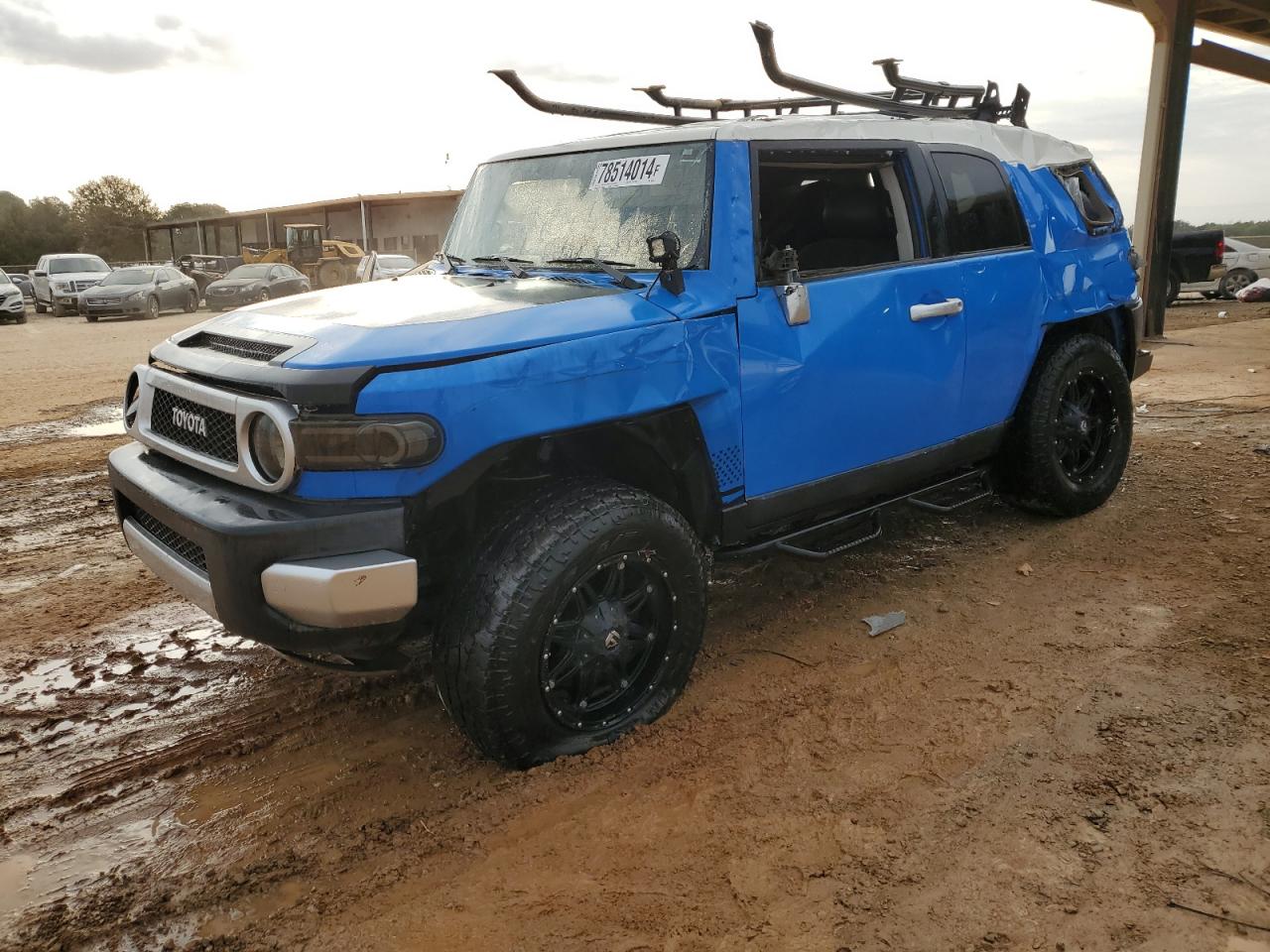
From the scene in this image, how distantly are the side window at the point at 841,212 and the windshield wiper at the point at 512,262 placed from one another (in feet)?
3.24

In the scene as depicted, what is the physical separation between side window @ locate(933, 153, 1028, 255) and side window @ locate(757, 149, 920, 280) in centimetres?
26

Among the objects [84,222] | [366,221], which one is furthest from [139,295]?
Answer: [84,222]

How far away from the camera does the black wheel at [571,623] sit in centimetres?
270

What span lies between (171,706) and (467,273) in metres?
1.98

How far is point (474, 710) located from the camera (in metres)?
2.71

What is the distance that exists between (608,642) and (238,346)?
150 centimetres

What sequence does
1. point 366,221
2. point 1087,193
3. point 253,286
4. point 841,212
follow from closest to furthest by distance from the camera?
point 841,212, point 1087,193, point 253,286, point 366,221

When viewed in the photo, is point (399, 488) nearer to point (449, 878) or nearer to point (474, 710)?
point (474, 710)

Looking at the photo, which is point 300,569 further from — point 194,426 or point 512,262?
point 512,262

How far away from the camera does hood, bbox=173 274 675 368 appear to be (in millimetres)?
2646

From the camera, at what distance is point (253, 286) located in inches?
920

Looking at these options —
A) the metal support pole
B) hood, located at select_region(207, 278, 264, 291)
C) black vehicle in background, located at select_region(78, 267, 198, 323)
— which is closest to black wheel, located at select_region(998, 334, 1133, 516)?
the metal support pole

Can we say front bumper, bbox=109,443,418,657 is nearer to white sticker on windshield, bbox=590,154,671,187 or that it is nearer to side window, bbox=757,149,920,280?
white sticker on windshield, bbox=590,154,671,187

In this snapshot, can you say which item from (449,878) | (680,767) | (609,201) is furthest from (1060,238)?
(449,878)
